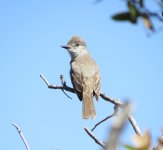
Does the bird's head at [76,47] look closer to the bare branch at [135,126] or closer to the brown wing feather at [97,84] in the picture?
the brown wing feather at [97,84]

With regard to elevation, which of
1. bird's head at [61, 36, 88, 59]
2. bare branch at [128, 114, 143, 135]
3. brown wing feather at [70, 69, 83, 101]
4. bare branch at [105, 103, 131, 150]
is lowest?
bare branch at [128, 114, 143, 135]

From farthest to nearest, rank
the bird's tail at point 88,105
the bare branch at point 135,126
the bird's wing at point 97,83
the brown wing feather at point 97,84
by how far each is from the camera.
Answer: the bird's wing at point 97,83 → the brown wing feather at point 97,84 → the bird's tail at point 88,105 → the bare branch at point 135,126

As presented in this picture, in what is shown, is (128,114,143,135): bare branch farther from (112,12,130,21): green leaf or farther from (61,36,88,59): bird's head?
(61,36,88,59): bird's head

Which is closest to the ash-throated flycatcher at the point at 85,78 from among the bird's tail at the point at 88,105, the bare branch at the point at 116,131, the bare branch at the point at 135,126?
the bird's tail at the point at 88,105

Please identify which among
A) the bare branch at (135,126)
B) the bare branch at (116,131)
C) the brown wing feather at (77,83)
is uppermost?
the brown wing feather at (77,83)

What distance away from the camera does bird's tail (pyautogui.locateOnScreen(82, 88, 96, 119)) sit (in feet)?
25.6

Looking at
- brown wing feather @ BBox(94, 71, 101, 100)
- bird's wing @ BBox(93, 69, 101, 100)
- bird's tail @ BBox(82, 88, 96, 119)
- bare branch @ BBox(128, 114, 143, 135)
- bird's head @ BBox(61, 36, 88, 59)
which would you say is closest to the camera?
bare branch @ BBox(128, 114, 143, 135)

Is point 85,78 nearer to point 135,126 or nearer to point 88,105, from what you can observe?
point 88,105

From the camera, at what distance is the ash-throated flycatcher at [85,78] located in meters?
8.02

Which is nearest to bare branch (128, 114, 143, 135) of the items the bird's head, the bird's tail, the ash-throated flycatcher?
the ash-throated flycatcher

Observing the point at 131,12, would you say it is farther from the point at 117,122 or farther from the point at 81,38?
the point at 81,38

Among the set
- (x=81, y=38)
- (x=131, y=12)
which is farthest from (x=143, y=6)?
(x=81, y=38)

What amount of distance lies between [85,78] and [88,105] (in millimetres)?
904

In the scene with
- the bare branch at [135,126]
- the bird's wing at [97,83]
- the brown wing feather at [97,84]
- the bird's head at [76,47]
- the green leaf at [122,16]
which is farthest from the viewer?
the bird's head at [76,47]
